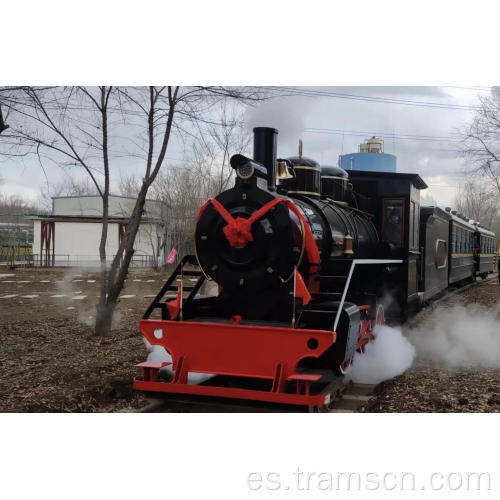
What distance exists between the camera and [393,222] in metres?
7.53

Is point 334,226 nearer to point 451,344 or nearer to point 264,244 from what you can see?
point 264,244

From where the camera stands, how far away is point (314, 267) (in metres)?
4.88

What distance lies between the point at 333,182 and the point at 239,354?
304 centimetres

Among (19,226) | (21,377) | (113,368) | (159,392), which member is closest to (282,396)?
(159,392)

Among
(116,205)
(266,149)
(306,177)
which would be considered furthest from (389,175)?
(116,205)

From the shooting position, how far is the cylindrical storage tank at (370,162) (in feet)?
27.1

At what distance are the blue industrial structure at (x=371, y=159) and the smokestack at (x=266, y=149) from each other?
9.50 feet

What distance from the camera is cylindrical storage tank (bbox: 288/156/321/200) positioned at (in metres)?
5.98

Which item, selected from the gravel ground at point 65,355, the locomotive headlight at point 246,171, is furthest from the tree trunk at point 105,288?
the locomotive headlight at point 246,171

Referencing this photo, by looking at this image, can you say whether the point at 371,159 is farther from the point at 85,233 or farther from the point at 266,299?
the point at 85,233

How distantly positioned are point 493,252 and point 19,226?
19.3 meters

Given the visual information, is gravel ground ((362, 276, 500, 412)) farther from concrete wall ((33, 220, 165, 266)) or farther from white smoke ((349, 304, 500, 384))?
concrete wall ((33, 220, 165, 266))

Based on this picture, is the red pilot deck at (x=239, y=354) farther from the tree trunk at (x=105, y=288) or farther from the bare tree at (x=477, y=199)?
the bare tree at (x=477, y=199)

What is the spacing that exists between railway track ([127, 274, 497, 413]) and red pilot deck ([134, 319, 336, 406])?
11 cm
